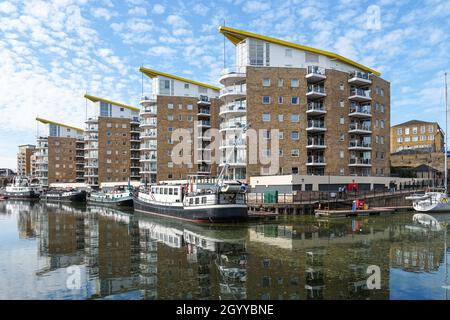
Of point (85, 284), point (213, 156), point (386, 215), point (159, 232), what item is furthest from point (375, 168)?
point (85, 284)

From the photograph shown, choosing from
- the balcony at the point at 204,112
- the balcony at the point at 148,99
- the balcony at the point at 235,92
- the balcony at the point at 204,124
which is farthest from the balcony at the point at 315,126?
the balcony at the point at 148,99

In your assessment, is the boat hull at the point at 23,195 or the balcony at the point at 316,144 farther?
the boat hull at the point at 23,195

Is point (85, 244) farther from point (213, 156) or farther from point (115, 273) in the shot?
point (213, 156)

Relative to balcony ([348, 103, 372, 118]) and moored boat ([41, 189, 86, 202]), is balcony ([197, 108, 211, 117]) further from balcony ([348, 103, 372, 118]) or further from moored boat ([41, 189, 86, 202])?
balcony ([348, 103, 372, 118])

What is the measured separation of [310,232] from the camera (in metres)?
30.2

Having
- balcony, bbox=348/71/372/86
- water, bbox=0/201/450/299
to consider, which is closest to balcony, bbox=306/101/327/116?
balcony, bbox=348/71/372/86

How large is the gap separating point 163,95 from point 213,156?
1738 cm

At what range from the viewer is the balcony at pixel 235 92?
179ft

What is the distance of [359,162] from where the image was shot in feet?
191

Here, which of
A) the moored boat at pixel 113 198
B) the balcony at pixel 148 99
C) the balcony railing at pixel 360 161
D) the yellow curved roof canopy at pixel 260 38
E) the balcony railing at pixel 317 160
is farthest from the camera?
the balcony at pixel 148 99

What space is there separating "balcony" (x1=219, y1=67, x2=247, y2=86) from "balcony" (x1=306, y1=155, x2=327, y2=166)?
16.4m

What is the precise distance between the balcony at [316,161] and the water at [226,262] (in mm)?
21572

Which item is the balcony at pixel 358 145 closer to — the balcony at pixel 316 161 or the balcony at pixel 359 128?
the balcony at pixel 359 128

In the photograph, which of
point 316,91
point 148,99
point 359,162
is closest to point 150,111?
point 148,99
